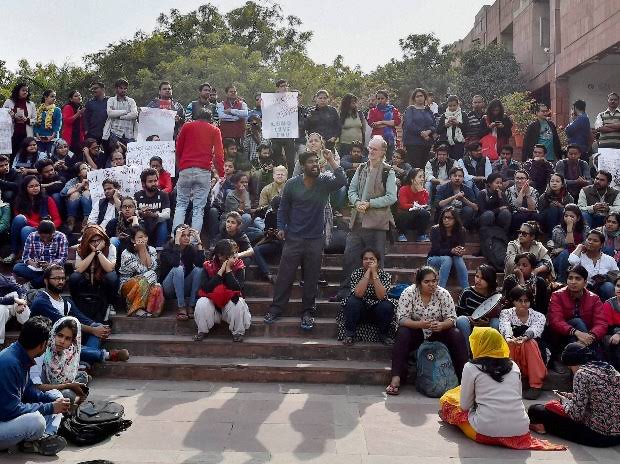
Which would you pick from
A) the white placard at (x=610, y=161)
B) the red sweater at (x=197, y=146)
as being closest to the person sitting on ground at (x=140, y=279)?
the red sweater at (x=197, y=146)


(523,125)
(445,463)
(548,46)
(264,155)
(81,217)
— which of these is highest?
(548,46)

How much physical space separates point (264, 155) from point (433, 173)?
2.97m

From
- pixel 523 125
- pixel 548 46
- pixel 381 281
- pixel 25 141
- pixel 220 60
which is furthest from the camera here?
pixel 220 60

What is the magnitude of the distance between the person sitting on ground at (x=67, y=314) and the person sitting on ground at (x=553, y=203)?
20.7 feet

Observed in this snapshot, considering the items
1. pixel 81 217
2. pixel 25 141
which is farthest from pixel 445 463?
pixel 25 141

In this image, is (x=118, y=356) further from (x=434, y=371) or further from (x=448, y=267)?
(x=448, y=267)

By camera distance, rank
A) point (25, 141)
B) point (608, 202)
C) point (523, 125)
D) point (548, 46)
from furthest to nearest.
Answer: point (548, 46), point (523, 125), point (25, 141), point (608, 202)

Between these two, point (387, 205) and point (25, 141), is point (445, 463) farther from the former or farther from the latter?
point (25, 141)

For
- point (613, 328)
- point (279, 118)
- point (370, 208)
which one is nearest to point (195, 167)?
point (370, 208)

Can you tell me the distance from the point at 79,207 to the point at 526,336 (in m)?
6.85

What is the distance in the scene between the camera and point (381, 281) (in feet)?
26.7

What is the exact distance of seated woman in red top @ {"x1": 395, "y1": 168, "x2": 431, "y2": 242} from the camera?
1052cm

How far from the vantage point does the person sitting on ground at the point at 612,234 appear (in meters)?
9.39

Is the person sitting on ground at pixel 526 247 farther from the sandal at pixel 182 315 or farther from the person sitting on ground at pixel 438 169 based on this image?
the sandal at pixel 182 315
